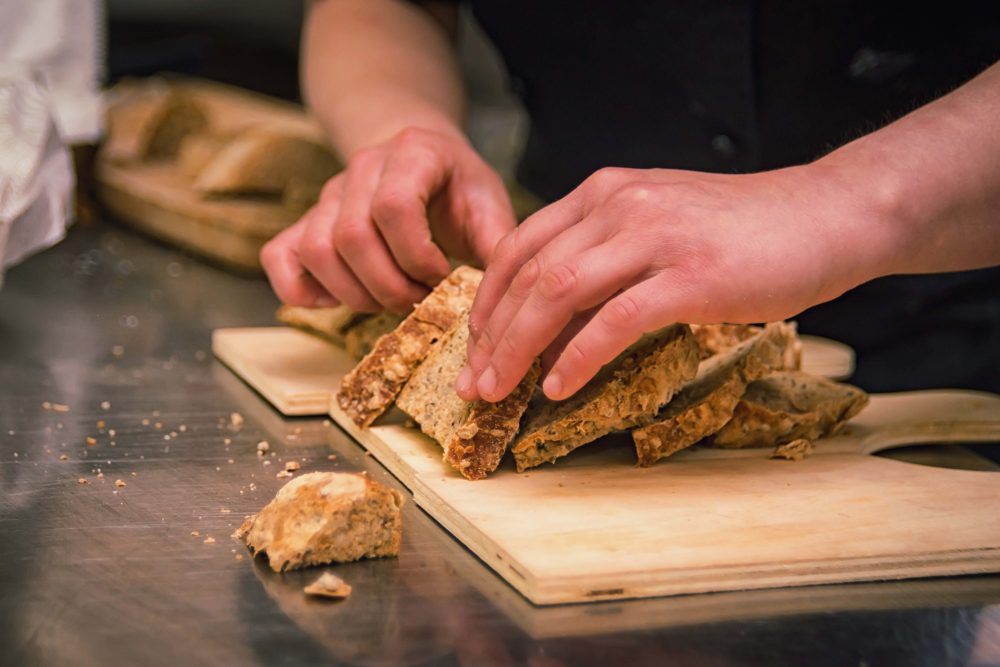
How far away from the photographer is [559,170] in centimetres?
255

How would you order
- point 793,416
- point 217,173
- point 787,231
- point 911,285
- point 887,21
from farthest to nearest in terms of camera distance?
point 217,173
point 911,285
point 887,21
point 793,416
point 787,231

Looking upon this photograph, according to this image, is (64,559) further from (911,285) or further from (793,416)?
(911,285)

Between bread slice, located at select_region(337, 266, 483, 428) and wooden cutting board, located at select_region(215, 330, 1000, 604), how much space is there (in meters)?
0.04

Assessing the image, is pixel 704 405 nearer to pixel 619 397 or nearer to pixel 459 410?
pixel 619 397

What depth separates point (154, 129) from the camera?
305cm

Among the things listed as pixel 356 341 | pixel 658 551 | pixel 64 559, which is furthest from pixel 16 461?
pixel 658 551

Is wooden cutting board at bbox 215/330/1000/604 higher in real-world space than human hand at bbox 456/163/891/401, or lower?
lower

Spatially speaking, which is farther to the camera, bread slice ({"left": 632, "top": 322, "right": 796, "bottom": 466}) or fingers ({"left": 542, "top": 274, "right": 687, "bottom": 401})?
bread slice ({"left": 632, "top": 322, "right": 796, "bottom": 466})

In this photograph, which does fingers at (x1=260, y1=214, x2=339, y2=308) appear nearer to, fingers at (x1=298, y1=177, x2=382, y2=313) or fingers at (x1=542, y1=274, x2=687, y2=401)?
fingers at (x1=298, y1=177, x2=382, y2=313)

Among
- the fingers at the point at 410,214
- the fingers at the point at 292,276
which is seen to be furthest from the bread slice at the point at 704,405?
the fingers at the point at 292,276

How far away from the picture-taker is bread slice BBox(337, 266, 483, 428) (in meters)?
1.53

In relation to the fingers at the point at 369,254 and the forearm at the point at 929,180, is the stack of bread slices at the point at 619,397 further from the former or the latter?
the forearm at the point at 929,180

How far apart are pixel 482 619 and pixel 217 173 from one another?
1.79 metres

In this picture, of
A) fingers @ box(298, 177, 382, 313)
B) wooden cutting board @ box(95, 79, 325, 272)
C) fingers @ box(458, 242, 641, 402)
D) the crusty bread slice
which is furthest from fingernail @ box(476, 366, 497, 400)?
the crusty bread slice
